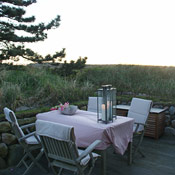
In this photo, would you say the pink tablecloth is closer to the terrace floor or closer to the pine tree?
the terrace floor

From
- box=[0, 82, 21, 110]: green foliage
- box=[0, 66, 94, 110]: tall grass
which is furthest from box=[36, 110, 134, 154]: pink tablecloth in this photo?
box=[0, 82, 21, 110]: green foliage

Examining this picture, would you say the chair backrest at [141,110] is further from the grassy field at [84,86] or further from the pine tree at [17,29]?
the pine tree at [17,29]

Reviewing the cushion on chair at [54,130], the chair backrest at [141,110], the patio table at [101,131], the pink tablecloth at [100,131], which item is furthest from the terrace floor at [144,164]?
the cushion on chair at [54,130]

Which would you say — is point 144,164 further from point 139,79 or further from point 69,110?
point 139,79

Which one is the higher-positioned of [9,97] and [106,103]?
[106,103]

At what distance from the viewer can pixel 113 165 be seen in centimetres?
380

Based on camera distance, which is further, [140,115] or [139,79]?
[139,79]

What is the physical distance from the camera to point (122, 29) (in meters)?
7.71

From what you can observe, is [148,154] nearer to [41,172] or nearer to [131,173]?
[131,173]

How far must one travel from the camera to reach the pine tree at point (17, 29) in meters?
9.71

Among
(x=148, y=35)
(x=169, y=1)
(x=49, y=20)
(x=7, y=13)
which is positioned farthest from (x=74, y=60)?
(x=169, y=1)

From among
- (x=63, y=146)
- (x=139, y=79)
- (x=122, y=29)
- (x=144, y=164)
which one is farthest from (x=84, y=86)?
(x=63, y=146)

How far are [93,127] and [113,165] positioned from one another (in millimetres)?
1047

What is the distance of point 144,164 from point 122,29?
5.09 meters
